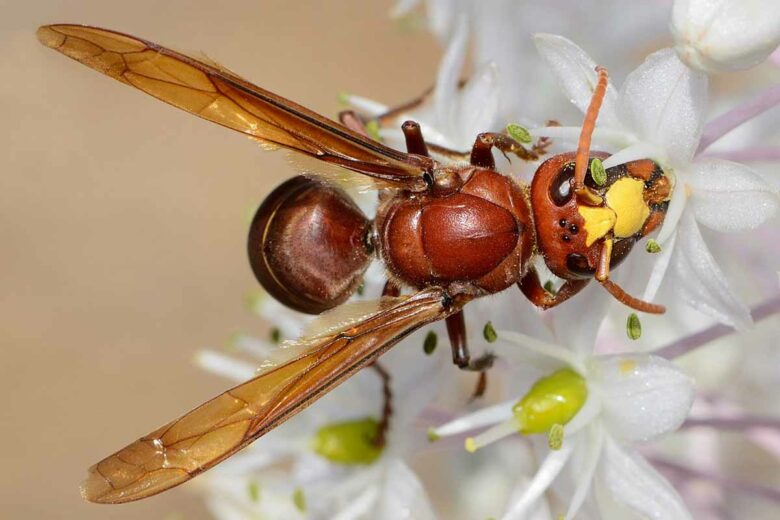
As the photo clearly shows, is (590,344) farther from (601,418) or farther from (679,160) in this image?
(679,160)

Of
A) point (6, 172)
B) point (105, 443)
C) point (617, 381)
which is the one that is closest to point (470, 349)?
point (617, 381)

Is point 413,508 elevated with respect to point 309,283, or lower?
lower

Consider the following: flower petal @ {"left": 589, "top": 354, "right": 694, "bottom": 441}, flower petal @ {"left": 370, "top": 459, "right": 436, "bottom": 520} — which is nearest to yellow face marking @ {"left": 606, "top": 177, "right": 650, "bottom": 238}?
flower petal @ {"left": 589, "top": 354, "right": 694, "bottom": 441}

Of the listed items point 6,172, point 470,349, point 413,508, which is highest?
point 6,172

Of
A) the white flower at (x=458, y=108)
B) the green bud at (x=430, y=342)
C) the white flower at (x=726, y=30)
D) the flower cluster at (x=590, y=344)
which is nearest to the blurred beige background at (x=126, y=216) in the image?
the flower cluster at (x=590, y=344)

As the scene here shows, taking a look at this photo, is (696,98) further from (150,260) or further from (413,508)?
(150,260)

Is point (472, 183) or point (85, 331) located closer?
point (472, 183)

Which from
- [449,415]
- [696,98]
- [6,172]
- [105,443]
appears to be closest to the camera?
[696,98]
